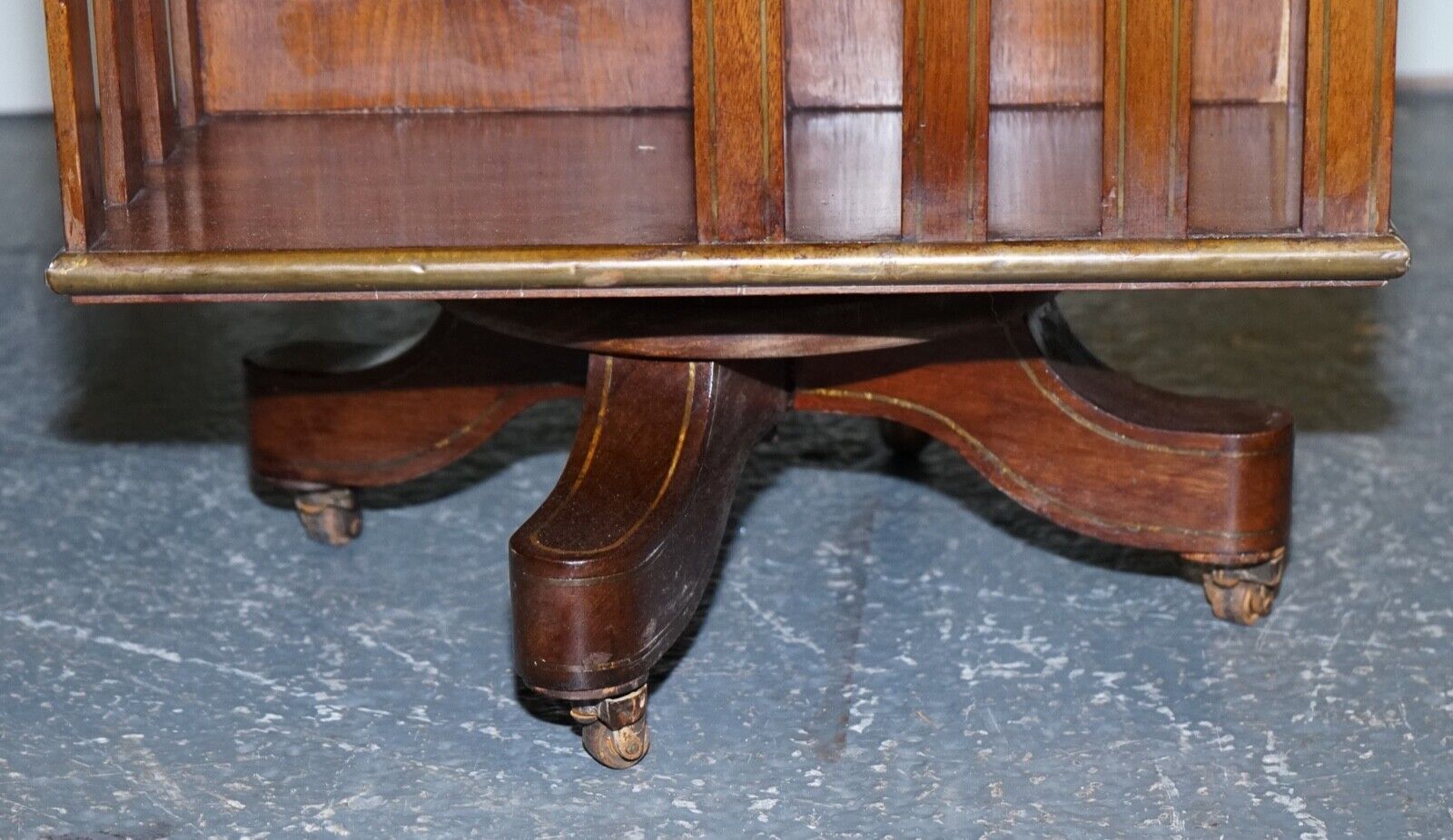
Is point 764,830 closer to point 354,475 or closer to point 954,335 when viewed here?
point 954,335

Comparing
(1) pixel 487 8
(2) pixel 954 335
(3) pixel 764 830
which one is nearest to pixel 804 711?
(3) pixel 764 830

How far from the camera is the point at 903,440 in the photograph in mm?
2096

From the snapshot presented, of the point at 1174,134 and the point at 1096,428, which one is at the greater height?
the point at 1174,134

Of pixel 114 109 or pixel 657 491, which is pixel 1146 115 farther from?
pixel 114 109

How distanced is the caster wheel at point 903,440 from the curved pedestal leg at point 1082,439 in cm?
41

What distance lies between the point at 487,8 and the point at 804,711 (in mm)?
600

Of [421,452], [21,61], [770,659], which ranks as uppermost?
[21,61]

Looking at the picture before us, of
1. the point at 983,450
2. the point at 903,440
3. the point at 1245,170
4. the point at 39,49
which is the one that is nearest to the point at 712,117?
the point at 1245,170

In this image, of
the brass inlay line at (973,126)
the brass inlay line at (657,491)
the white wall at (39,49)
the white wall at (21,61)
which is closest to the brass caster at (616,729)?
the brass inlay line at (657,491)

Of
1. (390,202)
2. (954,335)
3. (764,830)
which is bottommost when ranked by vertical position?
(764,830)

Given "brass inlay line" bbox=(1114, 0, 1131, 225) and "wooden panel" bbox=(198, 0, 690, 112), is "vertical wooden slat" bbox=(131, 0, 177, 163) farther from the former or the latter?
"brass inlay line" bbox=(1114, 0, 1131, 225)

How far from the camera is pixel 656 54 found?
1.62 meters

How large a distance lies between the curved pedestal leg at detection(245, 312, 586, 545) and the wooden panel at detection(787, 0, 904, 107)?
12.9 inches

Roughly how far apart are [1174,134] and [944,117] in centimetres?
14
